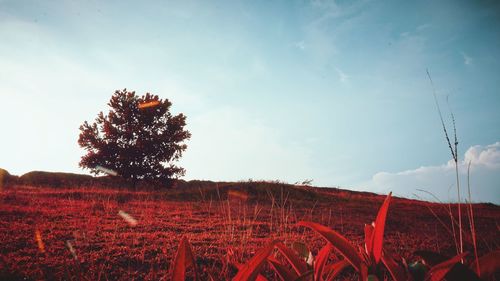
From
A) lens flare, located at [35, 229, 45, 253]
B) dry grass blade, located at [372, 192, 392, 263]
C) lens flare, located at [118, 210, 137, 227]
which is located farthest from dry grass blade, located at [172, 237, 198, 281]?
lens flare, located at [118, 210, 137, 227]

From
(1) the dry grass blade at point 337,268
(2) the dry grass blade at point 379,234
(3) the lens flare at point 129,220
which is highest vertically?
(2) the dry grass blade at point 379,234

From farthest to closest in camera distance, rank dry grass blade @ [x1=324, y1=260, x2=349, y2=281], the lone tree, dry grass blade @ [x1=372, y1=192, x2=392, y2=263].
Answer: the lone tree
dry grass blade @ [x1=324, y1=260, x2=349, y2=281]
dry grass blade @ [x1=372, y1=192, x2=392, y2=263]

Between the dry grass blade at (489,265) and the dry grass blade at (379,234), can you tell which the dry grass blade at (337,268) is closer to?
the dry grass blade at (379,234)

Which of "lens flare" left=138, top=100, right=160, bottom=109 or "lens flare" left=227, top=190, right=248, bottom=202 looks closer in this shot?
"lens flare" left=227, top=190, right=248, bottom=202

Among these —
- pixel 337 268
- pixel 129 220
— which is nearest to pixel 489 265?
pixel 337 268

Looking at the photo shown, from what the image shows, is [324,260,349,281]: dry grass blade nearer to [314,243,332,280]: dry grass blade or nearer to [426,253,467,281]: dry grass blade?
[314,243,332,280]: dry grass blade

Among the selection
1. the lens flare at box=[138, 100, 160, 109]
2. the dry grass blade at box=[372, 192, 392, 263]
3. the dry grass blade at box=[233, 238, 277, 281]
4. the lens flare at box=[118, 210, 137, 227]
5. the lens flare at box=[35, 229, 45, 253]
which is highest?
the lens flare at box=[138, 100, 160, 109]

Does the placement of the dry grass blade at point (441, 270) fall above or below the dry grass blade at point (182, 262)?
above

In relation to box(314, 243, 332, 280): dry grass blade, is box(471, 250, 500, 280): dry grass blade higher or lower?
higher

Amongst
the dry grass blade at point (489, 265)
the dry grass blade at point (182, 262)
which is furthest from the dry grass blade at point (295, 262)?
the dry grass blade at point (489, 265)

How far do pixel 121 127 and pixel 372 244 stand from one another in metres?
19.6

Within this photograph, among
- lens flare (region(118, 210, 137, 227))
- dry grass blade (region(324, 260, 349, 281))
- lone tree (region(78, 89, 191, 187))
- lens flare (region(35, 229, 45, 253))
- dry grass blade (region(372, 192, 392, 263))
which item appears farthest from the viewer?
lone tree (region(78, 89, 191, 187))

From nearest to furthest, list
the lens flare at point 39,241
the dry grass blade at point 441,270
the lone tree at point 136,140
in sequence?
the dry grass blade at point 441,270
the lens flare at point 39,241
the lone tree at point 136,140

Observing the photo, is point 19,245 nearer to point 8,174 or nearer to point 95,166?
point 95,166
